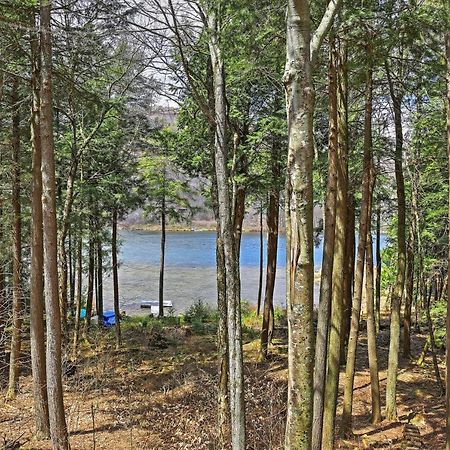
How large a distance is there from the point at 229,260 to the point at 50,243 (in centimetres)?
279

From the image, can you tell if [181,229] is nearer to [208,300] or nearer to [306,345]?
[208,300]

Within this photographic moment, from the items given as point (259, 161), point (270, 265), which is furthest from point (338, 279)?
point (270, 265)

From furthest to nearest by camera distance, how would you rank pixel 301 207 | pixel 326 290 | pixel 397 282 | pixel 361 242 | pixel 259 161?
1. pixel 259 161
2. pixel 397 282
3. pixel 361 242
4. pixel 326 290
5. pixel 301 207

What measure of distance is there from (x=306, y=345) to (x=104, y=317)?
62.8ft

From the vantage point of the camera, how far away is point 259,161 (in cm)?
1127

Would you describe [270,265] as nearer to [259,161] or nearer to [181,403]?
[259,161]

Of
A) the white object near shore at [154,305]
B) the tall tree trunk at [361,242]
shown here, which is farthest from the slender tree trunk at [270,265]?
the white object near shore at [154,305]

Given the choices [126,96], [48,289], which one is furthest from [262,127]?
[48,289]

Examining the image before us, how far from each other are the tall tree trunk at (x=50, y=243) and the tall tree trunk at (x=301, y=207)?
496cm

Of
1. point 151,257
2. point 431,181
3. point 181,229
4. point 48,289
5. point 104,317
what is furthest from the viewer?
point 181,229

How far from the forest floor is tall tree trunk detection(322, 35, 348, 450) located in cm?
87

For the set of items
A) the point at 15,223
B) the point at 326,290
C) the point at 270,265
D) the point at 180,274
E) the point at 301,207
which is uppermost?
the point at 301,207

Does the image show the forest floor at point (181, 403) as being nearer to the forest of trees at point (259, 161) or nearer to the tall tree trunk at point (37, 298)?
the forest of trees at point (259, 161)

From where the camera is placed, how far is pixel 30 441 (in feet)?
26.0
